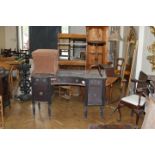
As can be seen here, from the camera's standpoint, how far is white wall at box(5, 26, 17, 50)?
1033 centimetres

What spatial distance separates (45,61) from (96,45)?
1.86 m

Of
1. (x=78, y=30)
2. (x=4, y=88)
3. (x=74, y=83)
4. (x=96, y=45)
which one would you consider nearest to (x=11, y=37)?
(x=78, y=30)

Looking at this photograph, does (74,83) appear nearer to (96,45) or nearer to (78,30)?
(96,45)

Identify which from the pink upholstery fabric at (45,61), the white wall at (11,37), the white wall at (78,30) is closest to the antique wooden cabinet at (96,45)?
the pink upholstery fabric at (45,61)

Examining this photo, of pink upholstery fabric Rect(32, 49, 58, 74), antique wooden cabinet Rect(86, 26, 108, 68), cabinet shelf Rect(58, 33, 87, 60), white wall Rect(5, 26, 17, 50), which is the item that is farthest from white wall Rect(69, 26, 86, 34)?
pink upholstery fabric Rect(32, 49, 58, 74)

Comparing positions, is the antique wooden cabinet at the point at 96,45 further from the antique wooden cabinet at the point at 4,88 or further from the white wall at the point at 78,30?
the white wall at the point at 78,30

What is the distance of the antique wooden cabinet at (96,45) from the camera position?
20.6 ft

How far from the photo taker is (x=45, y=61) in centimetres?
491

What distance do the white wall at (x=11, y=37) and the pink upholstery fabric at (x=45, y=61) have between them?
586cm
